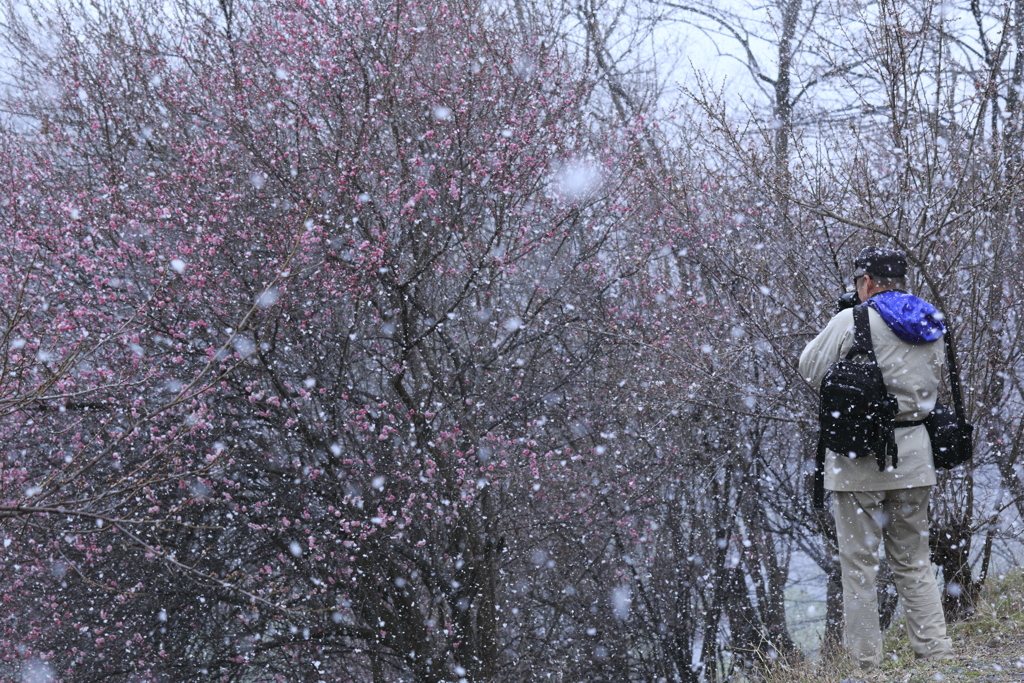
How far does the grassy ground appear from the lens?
328 cm

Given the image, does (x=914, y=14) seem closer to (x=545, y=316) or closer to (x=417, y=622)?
(x=545, y=316)

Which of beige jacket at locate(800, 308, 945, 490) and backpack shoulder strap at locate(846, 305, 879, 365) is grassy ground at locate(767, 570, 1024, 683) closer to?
beige jacket at locate(800, 308, 945, 490)

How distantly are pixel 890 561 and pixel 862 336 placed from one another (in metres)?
1.01

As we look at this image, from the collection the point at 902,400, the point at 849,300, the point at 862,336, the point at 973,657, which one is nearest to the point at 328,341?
the point at 849,300

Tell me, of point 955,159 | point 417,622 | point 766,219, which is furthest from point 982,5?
point 417,622

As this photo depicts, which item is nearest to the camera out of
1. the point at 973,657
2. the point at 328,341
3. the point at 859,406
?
the point at 859,406

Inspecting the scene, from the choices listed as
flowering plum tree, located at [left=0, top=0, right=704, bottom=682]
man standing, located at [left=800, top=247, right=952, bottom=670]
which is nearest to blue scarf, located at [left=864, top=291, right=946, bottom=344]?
man standing, located at [left=800, top=247, right=952, bottom=670]

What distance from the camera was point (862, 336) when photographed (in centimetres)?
336

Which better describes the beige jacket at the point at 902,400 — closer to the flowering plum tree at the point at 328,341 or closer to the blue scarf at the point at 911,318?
the blue scarf at the point at 911,318

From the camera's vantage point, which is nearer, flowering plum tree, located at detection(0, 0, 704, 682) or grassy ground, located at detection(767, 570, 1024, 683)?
grassy ground, located at detection(767, 570, 1024, 683)

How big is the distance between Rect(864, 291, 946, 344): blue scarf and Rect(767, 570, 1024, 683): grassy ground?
131 cm

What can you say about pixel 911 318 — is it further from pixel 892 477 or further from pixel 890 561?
pixel 890 561

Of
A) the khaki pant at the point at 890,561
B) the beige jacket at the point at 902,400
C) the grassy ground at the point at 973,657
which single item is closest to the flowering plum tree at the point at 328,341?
the grassy ground at the point at 973,657

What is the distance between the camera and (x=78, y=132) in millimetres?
7621
